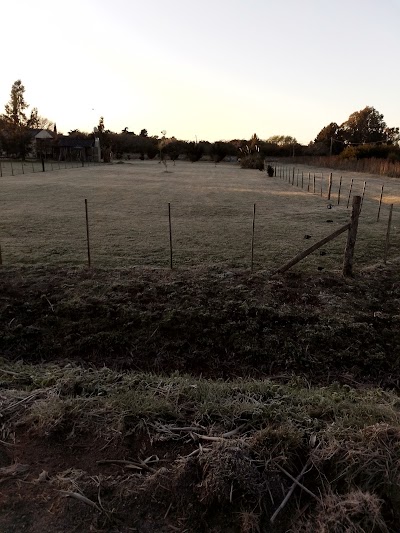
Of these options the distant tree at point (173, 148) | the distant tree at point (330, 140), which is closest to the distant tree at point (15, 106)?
the distant tree at point (173, 148)

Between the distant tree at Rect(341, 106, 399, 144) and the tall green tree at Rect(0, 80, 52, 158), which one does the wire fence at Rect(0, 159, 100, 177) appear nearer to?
the tall green tree at Rect(0, 80, 52, 158)

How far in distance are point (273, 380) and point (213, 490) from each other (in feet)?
7.26

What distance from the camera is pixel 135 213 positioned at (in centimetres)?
1468

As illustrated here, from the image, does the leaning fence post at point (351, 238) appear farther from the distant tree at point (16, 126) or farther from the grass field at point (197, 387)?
the distant tree at point (16, 126)

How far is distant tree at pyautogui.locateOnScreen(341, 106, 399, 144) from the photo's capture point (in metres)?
79.4

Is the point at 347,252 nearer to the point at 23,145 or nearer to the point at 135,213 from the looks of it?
the point at 135,213

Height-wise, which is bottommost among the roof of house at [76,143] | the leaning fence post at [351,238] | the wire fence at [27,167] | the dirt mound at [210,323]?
the wire fence at [27,167]

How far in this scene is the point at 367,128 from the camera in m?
79.8

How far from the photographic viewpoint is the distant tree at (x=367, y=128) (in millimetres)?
79375

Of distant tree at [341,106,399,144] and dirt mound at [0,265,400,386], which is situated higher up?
distant tree at [341,106,399,144]

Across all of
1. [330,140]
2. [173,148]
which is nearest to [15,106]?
[173,148]

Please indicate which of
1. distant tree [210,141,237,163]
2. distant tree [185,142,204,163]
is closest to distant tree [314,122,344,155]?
distant tree [210,141,237,163]

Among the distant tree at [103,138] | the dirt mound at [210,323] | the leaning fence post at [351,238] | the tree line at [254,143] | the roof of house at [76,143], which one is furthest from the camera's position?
the tree line at [254,143]

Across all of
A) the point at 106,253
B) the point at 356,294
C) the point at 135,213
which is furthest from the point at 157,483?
the point at 135,213
